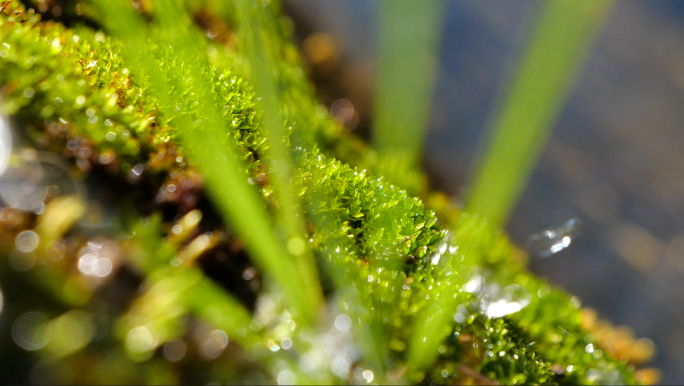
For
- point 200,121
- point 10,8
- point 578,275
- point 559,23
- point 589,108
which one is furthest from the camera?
point 589,108

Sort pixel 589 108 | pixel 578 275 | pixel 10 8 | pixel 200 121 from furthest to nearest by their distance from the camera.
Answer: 1. pixel 589 108
2. pixel 578 275
3. pixel 10 8
4. pixel 200 121

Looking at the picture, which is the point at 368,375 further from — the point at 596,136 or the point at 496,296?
the point at 596,136

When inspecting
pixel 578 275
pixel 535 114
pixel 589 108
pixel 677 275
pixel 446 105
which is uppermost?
pixel 589 108

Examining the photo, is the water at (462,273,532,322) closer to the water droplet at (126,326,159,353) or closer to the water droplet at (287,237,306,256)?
the water droplet at (287,237,306,256)

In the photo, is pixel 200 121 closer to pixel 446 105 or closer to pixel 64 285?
pixel 64 285

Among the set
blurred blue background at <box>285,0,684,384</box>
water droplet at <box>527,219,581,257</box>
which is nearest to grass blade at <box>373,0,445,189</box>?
blurred blue background at <box>285,0,684,384</box>

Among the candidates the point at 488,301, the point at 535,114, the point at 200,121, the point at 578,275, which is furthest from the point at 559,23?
the point at 578,275
